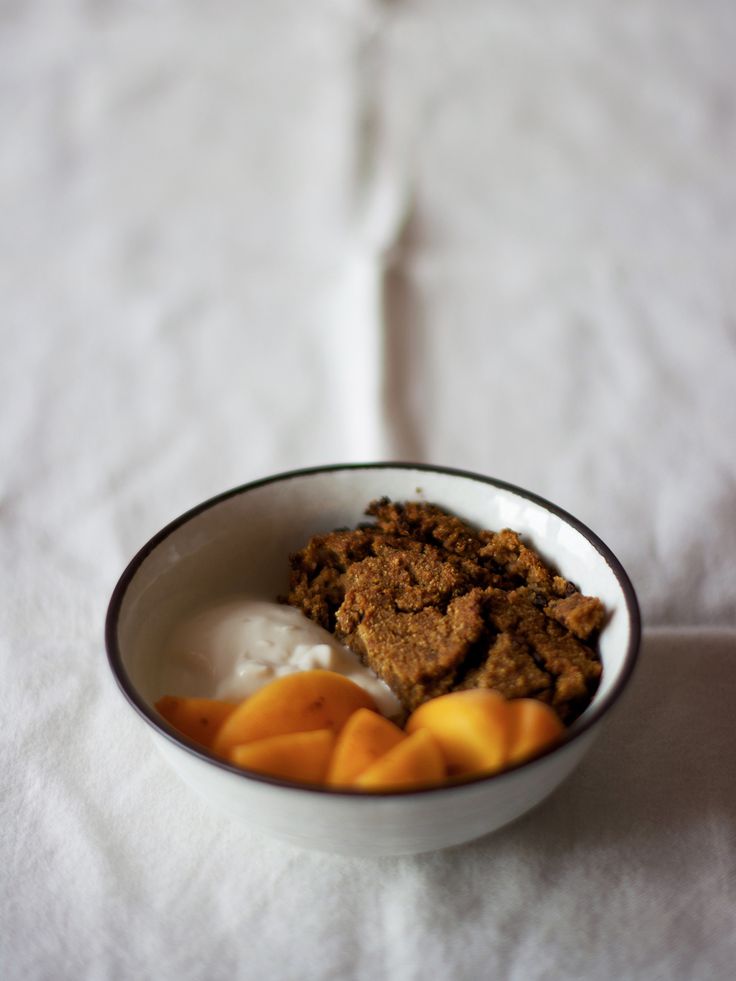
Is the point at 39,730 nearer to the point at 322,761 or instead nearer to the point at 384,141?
the point at 322,761

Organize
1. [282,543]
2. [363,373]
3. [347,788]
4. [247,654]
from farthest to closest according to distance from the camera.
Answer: [363,373]
[282,543]
[247,654]
[347,788]

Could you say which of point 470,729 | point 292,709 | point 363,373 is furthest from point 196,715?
point 363,373

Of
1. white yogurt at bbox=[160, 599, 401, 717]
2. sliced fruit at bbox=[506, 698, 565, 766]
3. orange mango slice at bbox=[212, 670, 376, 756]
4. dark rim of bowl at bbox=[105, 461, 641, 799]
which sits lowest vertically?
white yogurt at bbox=[160, 599, 401, 717]

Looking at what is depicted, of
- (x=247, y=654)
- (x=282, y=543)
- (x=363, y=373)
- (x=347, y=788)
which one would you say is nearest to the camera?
(x=347, y=788)

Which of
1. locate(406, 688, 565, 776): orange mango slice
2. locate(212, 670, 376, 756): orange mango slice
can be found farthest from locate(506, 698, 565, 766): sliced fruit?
locate(212, 670, 376, 756): orange mango slice

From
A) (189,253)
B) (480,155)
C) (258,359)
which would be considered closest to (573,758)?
(258,359)

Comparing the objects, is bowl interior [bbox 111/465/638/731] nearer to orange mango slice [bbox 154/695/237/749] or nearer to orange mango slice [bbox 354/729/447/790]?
orange mango slice [bbox 154/695/237/749]

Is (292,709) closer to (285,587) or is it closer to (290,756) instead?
(290,756)

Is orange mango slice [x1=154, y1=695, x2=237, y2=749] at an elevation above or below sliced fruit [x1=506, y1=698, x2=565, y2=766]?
below
